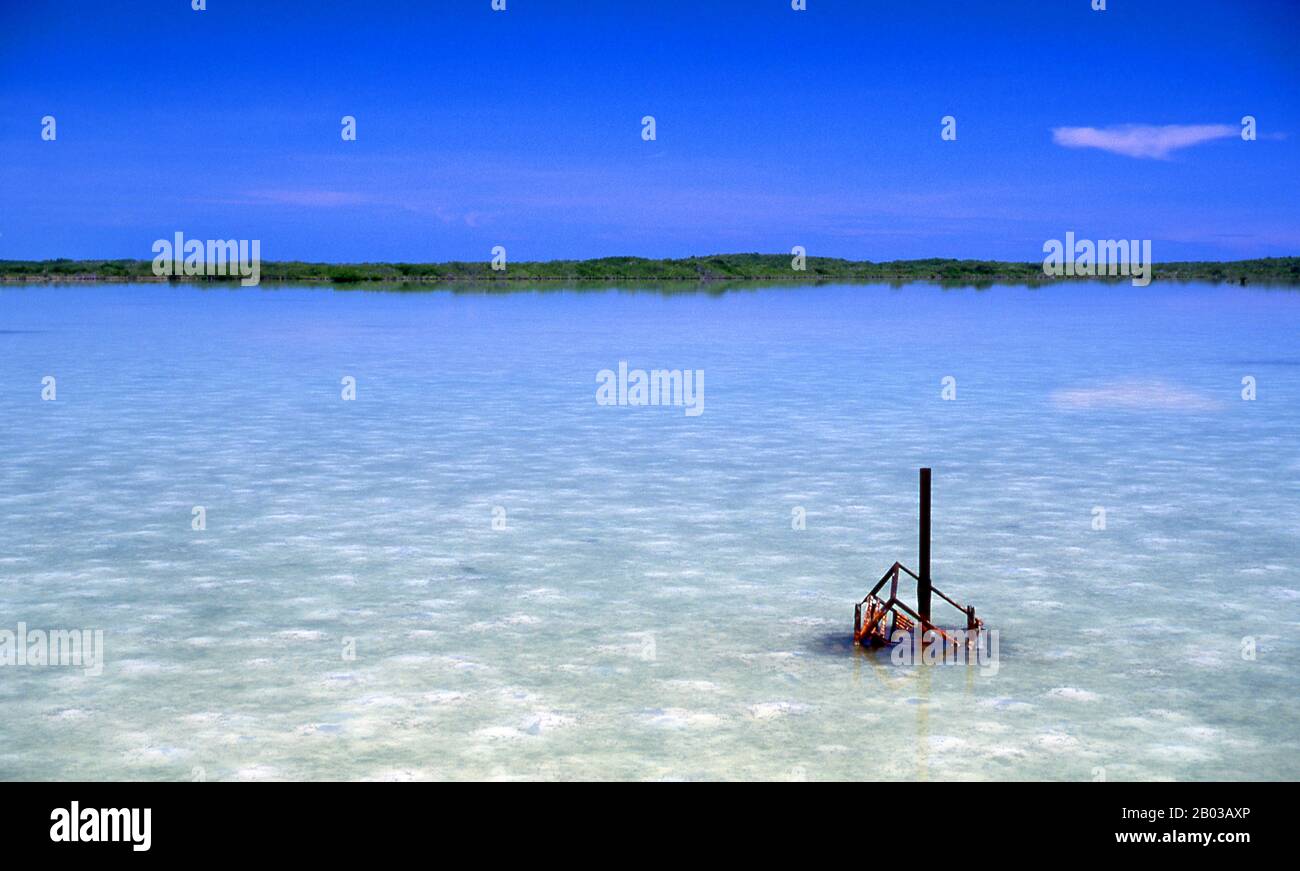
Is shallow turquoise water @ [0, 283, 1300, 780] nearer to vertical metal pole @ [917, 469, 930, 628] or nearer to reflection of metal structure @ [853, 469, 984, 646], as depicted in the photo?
reflection of metal structure @ [853, 469, 984, 646]

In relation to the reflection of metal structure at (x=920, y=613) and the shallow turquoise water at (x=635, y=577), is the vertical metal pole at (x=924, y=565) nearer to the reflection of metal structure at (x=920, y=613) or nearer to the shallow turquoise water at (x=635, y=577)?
the reflection of metal structure at (x=920, y=613)

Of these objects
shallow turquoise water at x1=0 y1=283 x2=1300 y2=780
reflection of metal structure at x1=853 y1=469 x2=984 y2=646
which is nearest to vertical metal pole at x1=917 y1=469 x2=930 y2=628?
reflection of metal structure at x1=853 y1=469 x2=984 y2=646

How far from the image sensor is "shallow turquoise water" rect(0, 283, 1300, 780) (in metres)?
8.52

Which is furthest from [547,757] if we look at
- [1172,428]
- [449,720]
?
[1172,428]

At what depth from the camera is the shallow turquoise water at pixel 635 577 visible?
852 centimetres

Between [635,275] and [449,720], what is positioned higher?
[635,275]

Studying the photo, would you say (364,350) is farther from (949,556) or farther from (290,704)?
(290,704)

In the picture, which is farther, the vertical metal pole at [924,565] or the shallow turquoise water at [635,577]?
the vertical metal pole at [924,565]

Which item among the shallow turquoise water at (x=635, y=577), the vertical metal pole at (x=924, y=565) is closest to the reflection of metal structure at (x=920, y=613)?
the vertical metal pole at (x=924, y=565)

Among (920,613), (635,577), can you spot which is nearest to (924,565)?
(920,613)

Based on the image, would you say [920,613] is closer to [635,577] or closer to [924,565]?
[924,565]

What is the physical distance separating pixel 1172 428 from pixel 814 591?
42.1ft

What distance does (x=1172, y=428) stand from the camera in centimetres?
2262

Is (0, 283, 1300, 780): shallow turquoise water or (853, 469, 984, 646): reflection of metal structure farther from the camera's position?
(853, 469, 984, 646): reflection of metal structure
